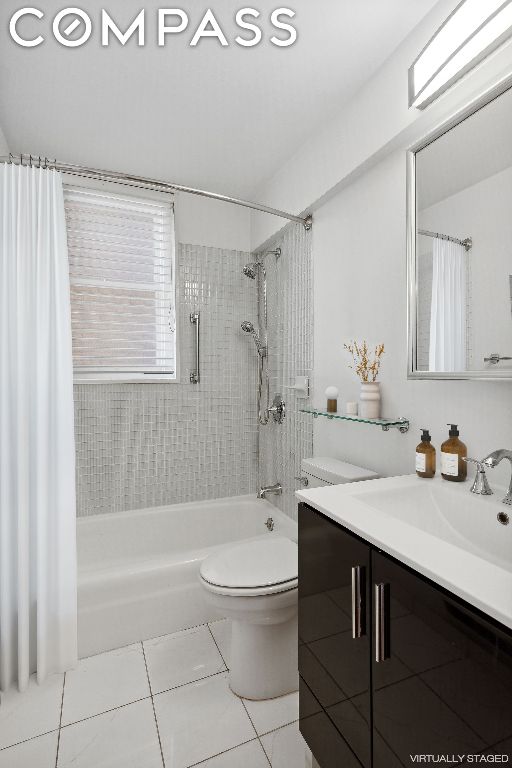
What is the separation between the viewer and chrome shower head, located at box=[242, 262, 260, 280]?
2.62 m

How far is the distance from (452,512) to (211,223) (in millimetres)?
2263

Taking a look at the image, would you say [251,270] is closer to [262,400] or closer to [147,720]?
[262,400]

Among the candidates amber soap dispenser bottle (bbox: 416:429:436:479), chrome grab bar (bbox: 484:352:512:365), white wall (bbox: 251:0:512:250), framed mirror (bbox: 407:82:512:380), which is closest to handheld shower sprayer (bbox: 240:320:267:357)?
white wall (bbox: 251:0:512:250)

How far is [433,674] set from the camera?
705 millimetres

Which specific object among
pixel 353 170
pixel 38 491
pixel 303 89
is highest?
pixel 303 89

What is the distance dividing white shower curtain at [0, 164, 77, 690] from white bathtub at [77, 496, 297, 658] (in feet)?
0.45

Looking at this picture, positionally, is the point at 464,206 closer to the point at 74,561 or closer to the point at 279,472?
the point at 279,472

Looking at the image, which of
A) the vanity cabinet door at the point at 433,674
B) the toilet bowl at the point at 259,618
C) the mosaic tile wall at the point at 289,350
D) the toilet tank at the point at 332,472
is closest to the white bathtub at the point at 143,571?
the mosaic tile wall at the point at 289,350

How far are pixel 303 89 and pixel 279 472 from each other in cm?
195

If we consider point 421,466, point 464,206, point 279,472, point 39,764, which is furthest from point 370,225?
point 39,764

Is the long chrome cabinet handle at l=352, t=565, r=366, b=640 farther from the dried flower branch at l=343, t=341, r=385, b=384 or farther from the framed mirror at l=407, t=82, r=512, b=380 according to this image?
the dried flower branch at l=343, t=341, r=385, b=384

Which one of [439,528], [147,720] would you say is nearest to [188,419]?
[147,720]

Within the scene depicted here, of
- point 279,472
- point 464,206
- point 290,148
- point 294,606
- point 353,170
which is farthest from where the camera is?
point 279,472

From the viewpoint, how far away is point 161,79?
5.14ft
